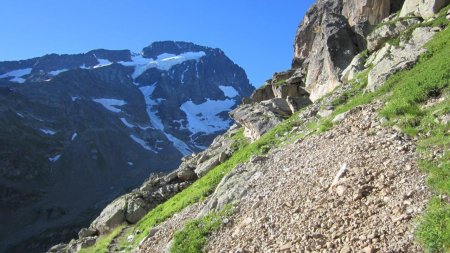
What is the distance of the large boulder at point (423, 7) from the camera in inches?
1391

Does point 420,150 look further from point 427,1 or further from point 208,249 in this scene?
point 427,1

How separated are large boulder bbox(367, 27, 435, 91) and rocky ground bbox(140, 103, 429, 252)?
5858 millimetres

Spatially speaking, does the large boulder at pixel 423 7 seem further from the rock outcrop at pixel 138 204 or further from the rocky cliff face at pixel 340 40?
the rock outcrop at pixel 138 204

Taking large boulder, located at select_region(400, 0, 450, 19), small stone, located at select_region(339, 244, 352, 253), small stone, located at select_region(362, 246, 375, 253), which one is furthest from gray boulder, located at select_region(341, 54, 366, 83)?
small stone, located at select_region(362, 246, 375, 253)

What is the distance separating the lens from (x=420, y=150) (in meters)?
15.6

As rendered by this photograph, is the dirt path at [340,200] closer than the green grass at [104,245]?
Yes

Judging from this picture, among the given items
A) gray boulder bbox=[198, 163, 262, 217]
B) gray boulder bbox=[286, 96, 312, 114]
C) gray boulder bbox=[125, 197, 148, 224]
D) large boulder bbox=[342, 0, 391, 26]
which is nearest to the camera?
gray boulder bbox=[198, 163, 262, 217]

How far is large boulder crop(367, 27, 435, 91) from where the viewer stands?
91.2 feet

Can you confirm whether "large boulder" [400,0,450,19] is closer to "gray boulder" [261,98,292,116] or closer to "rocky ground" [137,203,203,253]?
"gray boulder" [261,98,292,116]

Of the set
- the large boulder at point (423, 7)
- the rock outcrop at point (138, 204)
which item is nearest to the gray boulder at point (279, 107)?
the rock outcrop at point (138, 204)

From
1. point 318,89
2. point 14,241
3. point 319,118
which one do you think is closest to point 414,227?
point 319,118

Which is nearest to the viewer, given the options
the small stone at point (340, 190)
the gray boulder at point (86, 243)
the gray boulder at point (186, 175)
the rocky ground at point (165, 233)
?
the small stone at point (340, 190)

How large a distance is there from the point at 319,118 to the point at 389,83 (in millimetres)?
5440

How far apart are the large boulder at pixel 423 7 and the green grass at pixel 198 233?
24958mm
